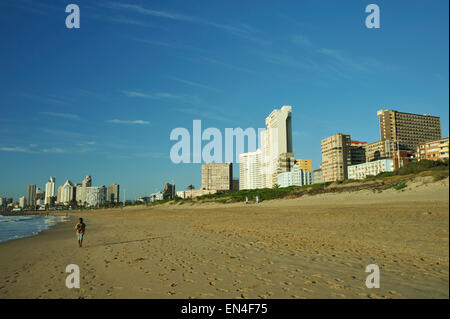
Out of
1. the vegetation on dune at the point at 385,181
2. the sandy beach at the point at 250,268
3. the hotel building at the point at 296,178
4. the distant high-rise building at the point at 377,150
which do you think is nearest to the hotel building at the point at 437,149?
the vegetation on dune at the point at 385,181

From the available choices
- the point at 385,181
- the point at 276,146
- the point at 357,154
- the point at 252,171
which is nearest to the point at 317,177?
the point at 357,154

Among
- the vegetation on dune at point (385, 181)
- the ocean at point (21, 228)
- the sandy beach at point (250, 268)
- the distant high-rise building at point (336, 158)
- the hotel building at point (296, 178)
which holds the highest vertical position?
the distant high-rise building at point (336, 158)

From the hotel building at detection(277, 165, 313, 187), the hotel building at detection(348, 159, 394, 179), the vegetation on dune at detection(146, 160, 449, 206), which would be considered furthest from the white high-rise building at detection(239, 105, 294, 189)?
the vegetation on dune at detection(146, 160, 449, 206)

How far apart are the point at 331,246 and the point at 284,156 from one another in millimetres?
150516

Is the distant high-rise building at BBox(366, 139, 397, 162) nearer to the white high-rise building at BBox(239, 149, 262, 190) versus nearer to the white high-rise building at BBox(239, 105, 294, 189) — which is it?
the white high-rise building at BBox(239, 105, 294, 189)

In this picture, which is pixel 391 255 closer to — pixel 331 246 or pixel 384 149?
pixel 331 246

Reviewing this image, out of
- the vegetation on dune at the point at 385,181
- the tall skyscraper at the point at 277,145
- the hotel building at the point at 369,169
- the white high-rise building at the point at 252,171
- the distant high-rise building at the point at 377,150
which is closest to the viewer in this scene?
the vegetation on dune at the point at 385,181

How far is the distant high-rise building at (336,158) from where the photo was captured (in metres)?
122

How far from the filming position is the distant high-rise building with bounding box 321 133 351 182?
12175 centimetres

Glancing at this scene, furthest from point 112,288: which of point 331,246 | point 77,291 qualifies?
point 331,246

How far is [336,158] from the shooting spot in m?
123

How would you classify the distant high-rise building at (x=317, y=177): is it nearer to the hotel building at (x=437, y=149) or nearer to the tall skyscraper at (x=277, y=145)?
the tall skyscraper at (x=277, y=145)

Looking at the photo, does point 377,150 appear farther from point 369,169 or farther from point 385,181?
point 385,181

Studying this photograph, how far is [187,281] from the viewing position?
6832 mm
